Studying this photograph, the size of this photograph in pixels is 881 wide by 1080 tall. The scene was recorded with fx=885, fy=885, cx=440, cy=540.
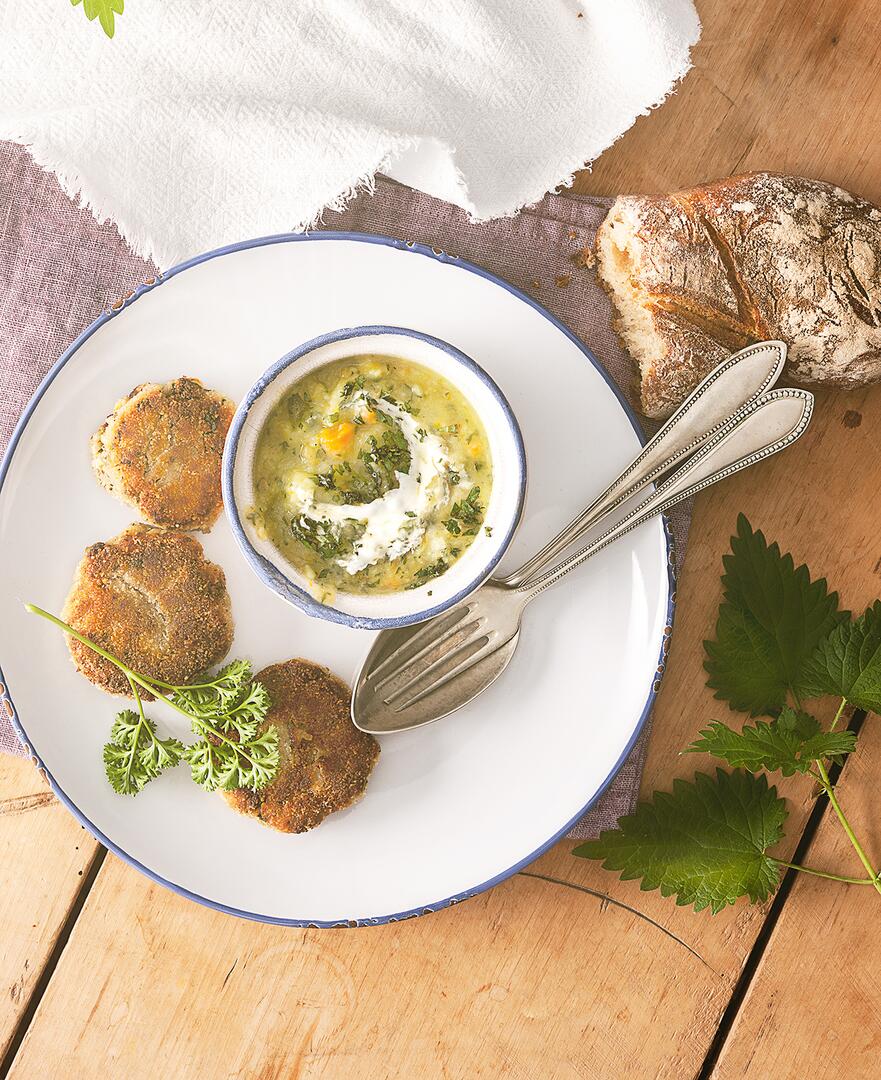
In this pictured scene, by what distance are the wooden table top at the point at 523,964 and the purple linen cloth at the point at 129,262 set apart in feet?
0.45

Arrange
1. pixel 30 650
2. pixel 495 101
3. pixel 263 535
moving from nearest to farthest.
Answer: pixel 263 535
pixel 30 650
pixel 495 101

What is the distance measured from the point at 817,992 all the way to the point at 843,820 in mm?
495

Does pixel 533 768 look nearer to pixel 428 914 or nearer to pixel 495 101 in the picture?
pixel 428 914

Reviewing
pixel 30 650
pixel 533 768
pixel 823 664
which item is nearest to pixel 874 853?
pixel 823 664

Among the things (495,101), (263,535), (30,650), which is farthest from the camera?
(495,101)

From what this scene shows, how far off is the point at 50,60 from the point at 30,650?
1.35 meters

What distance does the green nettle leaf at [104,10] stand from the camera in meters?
1.96

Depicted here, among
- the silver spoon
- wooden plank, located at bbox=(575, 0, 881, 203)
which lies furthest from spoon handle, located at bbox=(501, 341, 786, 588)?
wooden plank, located at bbox=(575, 0, 881, 203)

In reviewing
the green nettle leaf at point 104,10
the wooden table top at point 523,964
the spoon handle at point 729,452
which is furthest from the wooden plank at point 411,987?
the green nettle leaf at point 104,10

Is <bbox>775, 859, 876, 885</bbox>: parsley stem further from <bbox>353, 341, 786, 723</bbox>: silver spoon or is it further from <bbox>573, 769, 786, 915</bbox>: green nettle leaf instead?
<bbox>353, 341, 786, 723</bbox>: silver spoon

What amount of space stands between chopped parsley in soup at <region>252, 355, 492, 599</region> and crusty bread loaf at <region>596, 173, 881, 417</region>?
0.52 metres

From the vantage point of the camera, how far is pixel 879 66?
213 centimetres

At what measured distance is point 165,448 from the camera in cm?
193

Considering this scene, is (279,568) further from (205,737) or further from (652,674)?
(652,674)
